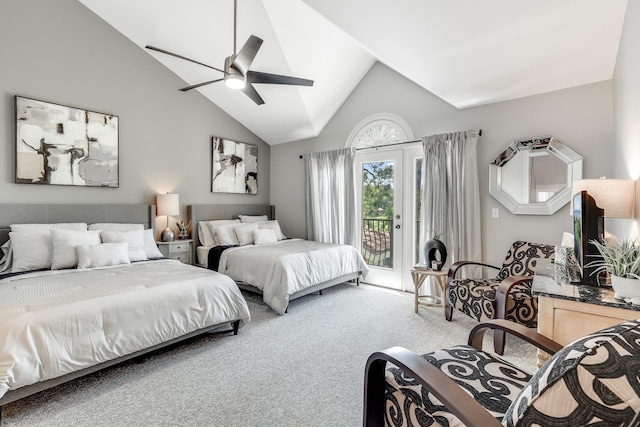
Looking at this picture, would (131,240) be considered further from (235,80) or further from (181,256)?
(235,80)

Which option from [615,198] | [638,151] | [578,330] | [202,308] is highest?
[638,151]

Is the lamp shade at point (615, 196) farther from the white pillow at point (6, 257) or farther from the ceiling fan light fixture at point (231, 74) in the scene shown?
the white pillow at point (6, 257)

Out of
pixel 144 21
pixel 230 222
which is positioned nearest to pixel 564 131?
pixel 230 222

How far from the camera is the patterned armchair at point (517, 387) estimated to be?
688 millimetres

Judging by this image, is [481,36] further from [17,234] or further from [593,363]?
[17,234]

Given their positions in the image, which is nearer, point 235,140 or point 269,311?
point 269,311

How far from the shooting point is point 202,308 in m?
2.69

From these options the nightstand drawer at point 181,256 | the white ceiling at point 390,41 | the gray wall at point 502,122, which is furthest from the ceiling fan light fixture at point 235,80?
the nightstand drawer at point 181,256

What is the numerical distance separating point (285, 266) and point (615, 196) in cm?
290

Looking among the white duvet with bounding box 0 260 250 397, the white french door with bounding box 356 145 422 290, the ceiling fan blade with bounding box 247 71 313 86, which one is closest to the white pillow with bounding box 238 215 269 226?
the white french door with bounding box 356 145 422 290

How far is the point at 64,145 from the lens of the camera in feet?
12.1

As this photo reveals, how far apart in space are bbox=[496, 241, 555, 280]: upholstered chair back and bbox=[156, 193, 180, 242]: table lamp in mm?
4263

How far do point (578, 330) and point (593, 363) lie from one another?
1179 millimetres

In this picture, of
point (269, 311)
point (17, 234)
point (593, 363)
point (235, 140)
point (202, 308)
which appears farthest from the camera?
point (235, 140)
